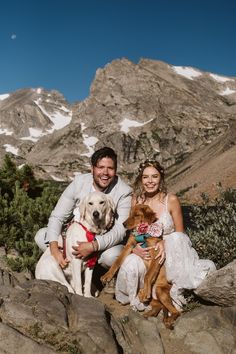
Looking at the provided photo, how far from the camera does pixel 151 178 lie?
7.73 m

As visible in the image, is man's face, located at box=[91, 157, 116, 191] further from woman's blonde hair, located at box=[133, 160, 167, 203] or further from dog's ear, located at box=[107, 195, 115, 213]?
woman's blonde hair, located at box=[133, 160, 167, 203]

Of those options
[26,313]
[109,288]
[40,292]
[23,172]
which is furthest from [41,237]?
[23,172]

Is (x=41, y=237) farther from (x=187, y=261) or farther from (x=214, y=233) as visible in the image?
(x=214, y=233)

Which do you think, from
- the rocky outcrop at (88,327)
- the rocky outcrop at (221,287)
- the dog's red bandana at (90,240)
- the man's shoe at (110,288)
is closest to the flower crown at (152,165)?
the dog's red bandana at (90,240)

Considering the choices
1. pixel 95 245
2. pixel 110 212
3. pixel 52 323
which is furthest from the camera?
pixel 110 212

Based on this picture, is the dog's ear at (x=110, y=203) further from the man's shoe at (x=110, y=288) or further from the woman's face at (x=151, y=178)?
the man's shoe at (x=110, y=288)

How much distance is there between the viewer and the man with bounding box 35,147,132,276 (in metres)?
7.86

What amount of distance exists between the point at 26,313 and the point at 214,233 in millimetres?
5649

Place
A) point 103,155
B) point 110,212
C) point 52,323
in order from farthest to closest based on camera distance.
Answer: point 110,212
point 103,155
point 52,323

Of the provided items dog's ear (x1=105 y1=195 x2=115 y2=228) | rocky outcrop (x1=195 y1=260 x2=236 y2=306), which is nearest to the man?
dog's ear (x1=105 y1=195 x2=115 y2=228)

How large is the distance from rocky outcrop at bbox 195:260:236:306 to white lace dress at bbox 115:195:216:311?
0.62 ft

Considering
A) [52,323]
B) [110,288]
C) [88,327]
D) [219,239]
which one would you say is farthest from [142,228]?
[219,239]

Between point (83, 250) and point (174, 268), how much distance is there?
1.67m

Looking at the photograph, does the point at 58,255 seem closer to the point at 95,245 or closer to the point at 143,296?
the point at 95,245
